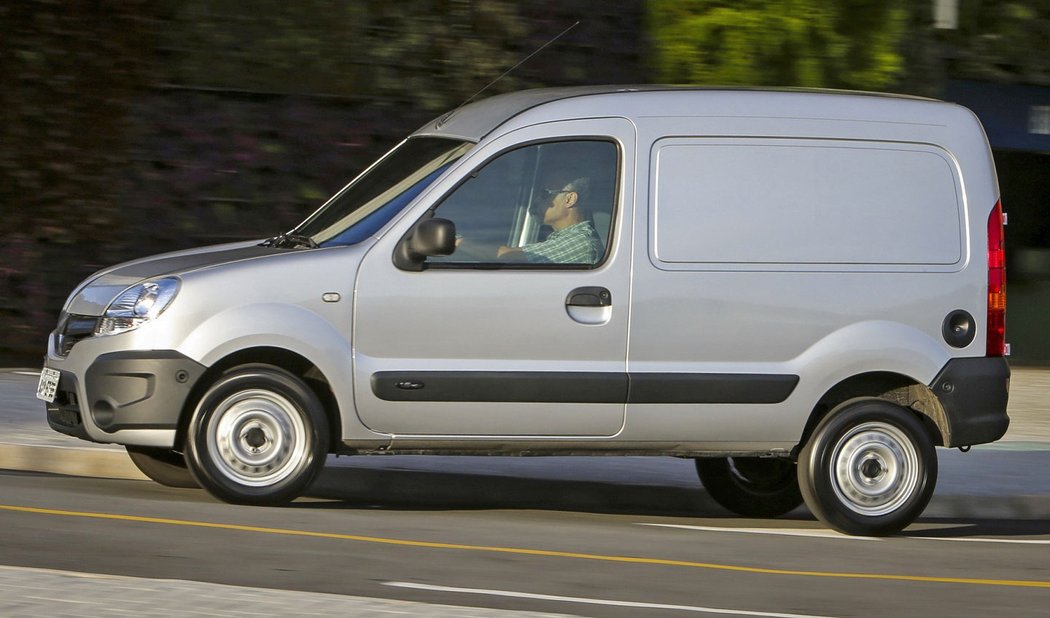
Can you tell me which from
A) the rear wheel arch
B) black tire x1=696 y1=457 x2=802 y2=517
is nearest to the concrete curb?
black tire x1=696 y1=457 x2=802 y2=517

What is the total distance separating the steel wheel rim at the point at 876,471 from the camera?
8094 millimetres

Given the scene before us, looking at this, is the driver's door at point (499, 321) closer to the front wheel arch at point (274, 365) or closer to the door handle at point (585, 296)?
the door handle at point (585, 296)

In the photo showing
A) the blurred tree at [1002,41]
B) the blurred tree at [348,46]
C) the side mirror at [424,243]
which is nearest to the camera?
the side mirror at [424,243]

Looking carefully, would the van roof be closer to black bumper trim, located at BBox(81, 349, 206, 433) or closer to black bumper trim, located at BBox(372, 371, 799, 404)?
black bumper trim, located at BBox(372, 371, 799, 404)

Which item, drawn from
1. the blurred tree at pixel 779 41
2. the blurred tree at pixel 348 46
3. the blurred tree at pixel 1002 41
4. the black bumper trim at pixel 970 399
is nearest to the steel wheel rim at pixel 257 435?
the black bumper trim at pixel 970 399

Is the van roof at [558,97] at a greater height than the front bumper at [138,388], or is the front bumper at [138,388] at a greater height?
the van roof at [558,97]

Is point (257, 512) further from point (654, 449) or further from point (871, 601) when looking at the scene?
point (871, 601)

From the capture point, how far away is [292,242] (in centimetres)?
809

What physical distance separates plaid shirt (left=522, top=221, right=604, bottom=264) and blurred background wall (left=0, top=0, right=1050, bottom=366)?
602 cm

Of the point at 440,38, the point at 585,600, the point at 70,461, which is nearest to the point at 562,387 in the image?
the point at 585,600

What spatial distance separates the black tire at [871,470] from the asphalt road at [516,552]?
0.12 meters

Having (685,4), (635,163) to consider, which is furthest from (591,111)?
(685,4)

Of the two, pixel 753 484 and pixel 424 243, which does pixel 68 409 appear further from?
pixel 753 484

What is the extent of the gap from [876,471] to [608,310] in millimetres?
1533
